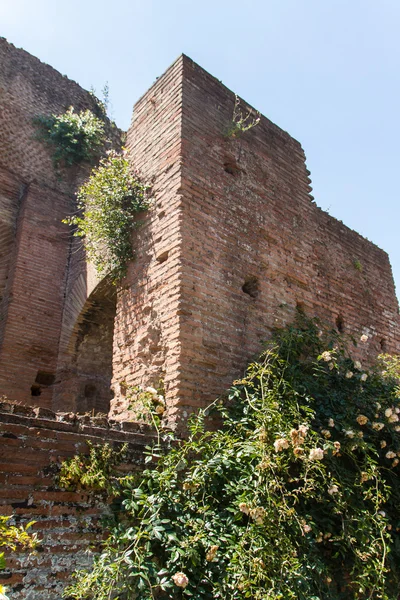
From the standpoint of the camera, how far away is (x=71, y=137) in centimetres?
884

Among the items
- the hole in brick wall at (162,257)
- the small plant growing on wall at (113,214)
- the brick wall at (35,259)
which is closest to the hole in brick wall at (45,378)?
the brick wall at (35,259)

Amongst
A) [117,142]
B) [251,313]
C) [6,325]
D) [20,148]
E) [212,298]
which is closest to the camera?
[212,298]

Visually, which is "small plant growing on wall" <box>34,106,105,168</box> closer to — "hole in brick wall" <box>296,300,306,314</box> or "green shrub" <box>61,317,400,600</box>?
"hole in brick wall" <box>296,300,306,314</box>

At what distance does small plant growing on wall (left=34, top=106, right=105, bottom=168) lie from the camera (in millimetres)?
8766

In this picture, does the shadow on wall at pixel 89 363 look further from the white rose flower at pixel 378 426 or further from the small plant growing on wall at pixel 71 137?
the white rose flower at pixel 378 426

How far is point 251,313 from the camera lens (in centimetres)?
461

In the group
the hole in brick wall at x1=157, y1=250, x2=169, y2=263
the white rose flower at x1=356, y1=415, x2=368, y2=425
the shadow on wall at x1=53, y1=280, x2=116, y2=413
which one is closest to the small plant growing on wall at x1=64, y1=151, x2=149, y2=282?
the hole in brick wall at x1=157, y1=250, x2=169, y2=263

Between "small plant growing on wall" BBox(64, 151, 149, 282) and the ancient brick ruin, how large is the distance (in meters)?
0.16

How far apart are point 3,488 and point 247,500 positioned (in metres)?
1.42

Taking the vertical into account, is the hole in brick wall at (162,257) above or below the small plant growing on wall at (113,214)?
below

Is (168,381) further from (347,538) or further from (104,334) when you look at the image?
(104,334)

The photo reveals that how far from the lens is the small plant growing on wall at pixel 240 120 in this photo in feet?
17.4

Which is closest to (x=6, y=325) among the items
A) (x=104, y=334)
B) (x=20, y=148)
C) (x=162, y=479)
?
(x=104, y=334)

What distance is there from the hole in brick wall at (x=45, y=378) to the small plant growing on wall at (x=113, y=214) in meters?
2.69
